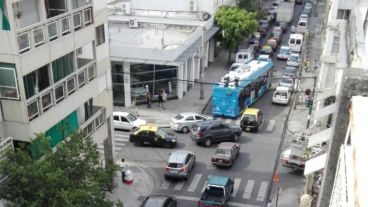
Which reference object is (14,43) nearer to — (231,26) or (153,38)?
(153,38)

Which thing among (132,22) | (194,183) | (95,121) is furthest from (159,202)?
(132,22)

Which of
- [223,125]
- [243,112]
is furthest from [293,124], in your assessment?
[223,125]

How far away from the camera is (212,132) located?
104 ft

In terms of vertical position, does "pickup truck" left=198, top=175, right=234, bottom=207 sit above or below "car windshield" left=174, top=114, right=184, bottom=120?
below

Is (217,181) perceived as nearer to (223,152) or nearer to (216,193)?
(216,193)

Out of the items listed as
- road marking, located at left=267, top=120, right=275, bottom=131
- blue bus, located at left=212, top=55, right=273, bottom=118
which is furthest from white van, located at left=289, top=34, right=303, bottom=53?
road marking, located at left=267, top=120, right=275, bottom=131

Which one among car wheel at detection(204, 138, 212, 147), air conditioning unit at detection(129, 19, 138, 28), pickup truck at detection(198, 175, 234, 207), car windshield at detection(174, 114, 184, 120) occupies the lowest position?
car wheel at detection(204, 138, 212, 147)

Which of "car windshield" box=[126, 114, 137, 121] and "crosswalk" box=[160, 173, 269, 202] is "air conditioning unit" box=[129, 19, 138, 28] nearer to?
"car windshield" box=[126, 114, 137, 121]

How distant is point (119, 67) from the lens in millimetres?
38000

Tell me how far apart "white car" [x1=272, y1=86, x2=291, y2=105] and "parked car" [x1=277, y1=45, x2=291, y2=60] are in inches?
466

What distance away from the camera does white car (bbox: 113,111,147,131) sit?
33.7 meters

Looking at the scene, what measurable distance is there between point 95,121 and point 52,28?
6.22 m

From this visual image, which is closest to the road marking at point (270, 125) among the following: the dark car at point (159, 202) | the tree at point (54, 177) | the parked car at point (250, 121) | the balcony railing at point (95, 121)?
the parked car at point (250, 121)

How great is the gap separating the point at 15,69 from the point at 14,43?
910 millimetres
